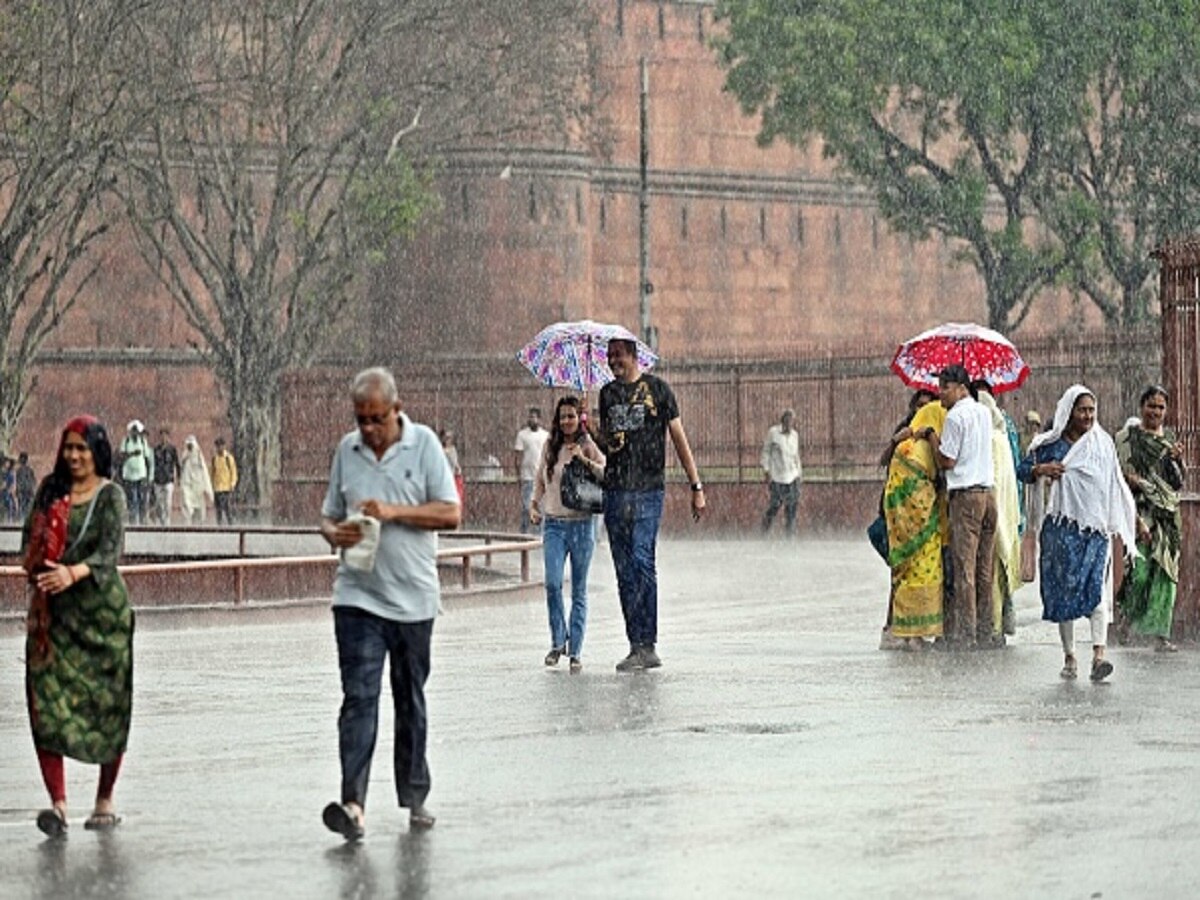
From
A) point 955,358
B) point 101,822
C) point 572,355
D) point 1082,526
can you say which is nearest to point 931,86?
point 572,355

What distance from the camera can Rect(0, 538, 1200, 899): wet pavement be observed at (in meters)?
9.61

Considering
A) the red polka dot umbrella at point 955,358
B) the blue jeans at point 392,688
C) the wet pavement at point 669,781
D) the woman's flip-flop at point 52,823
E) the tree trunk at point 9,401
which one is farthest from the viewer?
the tree trunk at point 9,401

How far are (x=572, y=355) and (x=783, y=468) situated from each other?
66.1 feet

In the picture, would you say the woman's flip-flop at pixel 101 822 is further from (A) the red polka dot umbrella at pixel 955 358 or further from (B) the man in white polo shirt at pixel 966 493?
(A) the red polka dot umbrella at pixel 955 358

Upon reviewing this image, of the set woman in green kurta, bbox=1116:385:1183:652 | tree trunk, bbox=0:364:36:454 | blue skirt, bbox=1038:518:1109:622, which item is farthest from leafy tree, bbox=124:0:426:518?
blue skirt, bbox=1038:518:1109:622

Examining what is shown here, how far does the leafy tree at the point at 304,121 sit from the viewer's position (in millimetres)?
42969

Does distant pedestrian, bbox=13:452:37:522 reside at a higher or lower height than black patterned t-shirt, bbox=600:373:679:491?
lower

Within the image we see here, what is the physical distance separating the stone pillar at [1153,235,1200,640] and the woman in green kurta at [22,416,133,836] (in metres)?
9.39

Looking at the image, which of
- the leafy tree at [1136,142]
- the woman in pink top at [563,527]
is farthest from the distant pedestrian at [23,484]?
the woman in pink top at [563,527]

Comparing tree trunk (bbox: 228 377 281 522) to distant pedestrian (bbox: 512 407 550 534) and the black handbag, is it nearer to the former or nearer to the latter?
distant pedestrian (bbox: 512 407 550 534)

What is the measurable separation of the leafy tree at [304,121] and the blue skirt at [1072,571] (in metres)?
24.0

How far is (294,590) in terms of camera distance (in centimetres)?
2623

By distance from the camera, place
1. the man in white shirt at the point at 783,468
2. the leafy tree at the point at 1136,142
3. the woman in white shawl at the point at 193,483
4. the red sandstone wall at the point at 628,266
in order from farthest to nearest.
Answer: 1. the red sandstone wall at the point at 628,266
2. the woman in white shawl at the point at 193,483
3. the leafy tree at the point at 1136,142
4. the man in white shirt at the point at 783,468

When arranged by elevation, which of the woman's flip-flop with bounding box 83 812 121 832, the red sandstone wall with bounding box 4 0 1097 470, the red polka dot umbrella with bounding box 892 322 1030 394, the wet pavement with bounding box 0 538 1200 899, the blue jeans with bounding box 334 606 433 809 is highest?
the red sandstone wall with bounding box 4 0 1097 470
